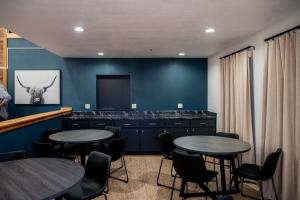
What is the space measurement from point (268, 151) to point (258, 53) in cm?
150

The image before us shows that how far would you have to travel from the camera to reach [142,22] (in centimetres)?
290

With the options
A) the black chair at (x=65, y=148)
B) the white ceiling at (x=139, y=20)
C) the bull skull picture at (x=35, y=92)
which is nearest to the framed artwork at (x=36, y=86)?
the bull skull picture at (x=35, y=92)

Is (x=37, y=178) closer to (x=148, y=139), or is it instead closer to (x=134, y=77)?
(x=148, y=139)

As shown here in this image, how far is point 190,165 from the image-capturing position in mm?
2521

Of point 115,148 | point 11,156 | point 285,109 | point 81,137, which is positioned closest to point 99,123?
point 81,137

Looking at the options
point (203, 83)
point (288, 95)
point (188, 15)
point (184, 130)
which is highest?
point (188, 15)

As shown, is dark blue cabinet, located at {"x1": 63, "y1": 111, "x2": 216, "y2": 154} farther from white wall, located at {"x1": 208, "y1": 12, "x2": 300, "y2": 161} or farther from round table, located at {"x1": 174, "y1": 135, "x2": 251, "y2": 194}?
round table, located at {"x1": 174, "y1": 135, "x2": 251, "y2": 194}

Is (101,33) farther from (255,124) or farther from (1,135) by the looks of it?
(255,124)

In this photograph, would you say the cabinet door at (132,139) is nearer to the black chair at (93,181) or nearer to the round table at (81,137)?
the round table at (81,137)

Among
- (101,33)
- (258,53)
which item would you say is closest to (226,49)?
(258,53)

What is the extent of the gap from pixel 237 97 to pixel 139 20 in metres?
2.30

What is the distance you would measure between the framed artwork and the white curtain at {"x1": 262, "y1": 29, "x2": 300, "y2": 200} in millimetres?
4706

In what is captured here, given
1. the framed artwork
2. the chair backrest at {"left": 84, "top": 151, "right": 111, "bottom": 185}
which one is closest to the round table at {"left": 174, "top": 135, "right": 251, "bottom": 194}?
the chair backrest at {"left": 84, "top": 151, "right": 111, "bottom": 185}

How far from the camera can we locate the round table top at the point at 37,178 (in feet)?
4.86
